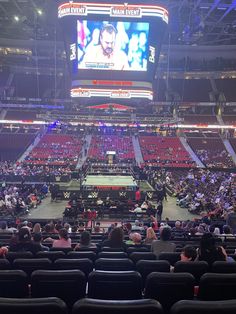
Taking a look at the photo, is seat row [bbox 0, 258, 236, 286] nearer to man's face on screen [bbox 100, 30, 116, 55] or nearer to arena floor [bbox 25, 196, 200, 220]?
arena floor [bbox 25, 196, 200, 220]

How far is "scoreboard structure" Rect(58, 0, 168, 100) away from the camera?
18.5 metres

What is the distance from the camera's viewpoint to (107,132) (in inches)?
1816

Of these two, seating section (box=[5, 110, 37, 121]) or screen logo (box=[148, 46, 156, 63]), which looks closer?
screen logo (box=[148, 46, 156, 63])

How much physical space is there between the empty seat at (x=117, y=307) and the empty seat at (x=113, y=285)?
836 millimetres

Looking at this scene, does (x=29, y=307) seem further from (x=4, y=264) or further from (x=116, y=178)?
(x=116, y=178)

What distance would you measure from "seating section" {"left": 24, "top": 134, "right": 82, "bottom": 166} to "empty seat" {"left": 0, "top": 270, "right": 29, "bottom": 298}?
2908 centimetres

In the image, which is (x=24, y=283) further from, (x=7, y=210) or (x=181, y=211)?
(x=181, y=211)

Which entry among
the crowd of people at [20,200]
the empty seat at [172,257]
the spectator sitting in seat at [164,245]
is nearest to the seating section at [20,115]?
the crowd of people at [20,200]

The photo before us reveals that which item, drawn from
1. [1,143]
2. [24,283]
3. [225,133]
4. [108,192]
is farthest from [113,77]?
[225,133]

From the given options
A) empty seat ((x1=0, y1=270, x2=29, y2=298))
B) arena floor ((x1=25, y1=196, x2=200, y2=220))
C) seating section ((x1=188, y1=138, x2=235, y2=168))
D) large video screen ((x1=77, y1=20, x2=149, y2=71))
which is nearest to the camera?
empty seat ((x1=0, y1=270, x2=29, y2=298))

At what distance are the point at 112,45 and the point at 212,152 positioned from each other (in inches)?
949

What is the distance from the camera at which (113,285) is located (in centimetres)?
262

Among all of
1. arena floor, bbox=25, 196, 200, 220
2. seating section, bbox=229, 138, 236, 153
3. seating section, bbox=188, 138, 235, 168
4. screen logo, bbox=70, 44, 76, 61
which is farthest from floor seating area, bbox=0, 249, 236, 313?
seating section, bbox=229, 138, 236, 153

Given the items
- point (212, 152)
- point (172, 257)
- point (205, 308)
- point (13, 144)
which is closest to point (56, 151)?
point (13, 144)
